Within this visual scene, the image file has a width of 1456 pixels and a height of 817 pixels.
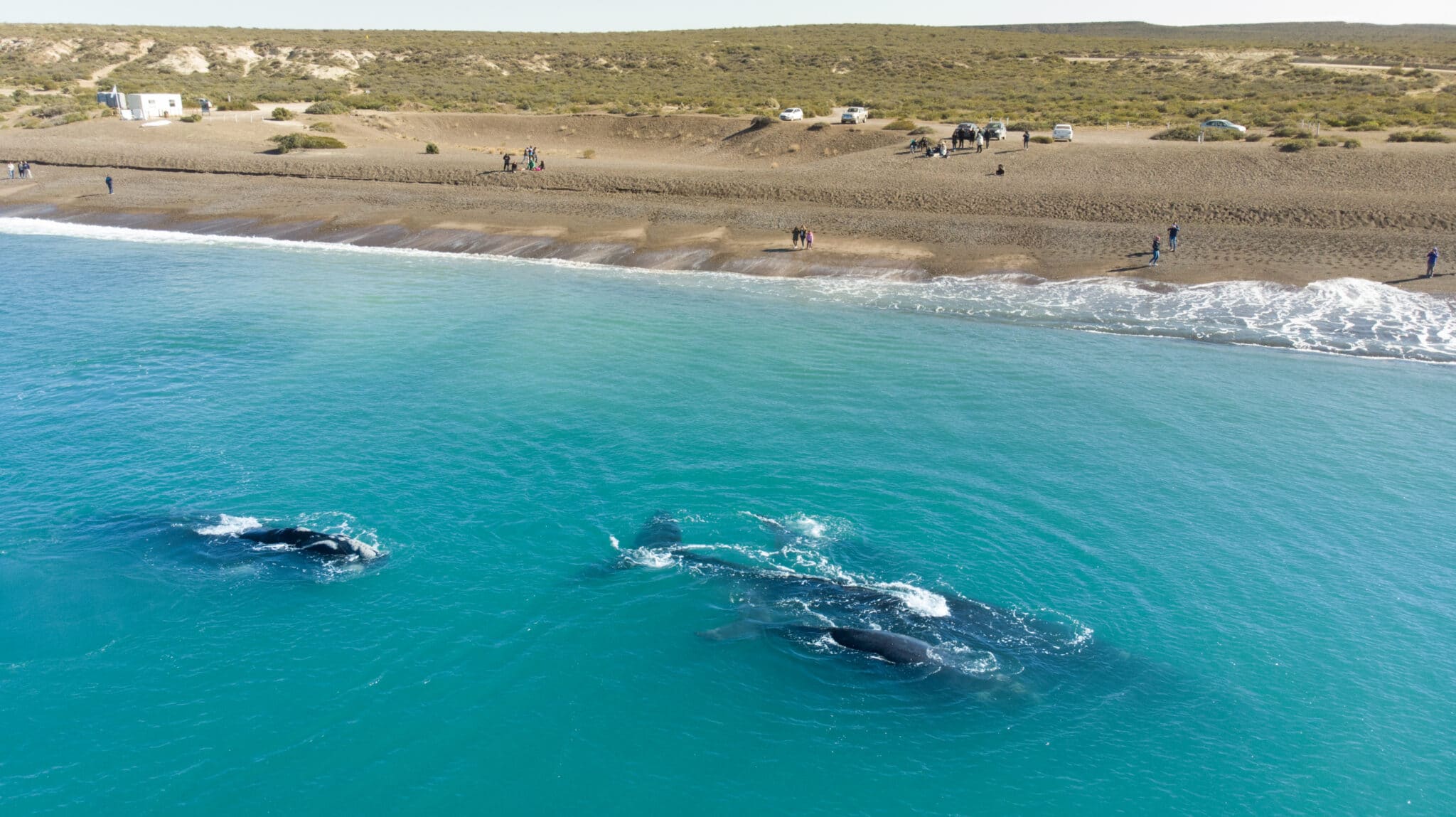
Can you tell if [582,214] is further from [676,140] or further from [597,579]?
[597,579]

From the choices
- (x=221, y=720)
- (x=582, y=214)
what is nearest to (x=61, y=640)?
(x=221, y=720)

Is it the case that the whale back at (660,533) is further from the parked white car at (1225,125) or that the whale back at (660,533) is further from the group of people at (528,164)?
the parked white car at (1225,125)

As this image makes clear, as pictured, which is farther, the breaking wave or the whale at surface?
the breaking wave

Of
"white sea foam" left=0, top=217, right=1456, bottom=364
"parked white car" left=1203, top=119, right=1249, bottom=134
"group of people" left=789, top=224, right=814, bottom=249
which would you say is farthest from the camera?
"parked white car" left=1203, top=119, right=1249, bottom=134

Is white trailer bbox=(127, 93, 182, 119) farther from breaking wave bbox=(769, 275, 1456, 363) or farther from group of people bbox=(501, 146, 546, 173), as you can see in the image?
breaking wave bbox=(769, 275, 1456, 363)

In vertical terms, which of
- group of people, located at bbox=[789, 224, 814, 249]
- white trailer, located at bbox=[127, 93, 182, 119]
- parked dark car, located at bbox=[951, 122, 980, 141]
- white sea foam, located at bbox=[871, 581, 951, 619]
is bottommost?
white sea foam, located at bbox=[871, 581, 951, 619]

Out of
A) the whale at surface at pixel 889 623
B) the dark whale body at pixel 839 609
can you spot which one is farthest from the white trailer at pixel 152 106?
the whale at surface at pixel 889 623

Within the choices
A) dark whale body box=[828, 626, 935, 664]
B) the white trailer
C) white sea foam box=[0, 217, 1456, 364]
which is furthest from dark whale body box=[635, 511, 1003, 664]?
the white trailer

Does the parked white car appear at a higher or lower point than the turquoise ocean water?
higher
